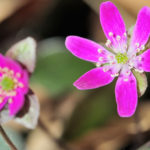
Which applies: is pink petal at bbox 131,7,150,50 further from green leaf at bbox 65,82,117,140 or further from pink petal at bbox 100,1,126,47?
green leaf at bbox 65,82,117,140

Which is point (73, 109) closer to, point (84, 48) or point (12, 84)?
point (12, 84)

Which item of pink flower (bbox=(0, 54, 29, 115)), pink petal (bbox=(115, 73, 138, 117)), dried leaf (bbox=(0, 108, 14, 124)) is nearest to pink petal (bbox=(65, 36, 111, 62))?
pink petal (bbox=(115, 73, 138, 117))

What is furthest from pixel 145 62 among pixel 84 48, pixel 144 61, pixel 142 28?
pixel 84 48

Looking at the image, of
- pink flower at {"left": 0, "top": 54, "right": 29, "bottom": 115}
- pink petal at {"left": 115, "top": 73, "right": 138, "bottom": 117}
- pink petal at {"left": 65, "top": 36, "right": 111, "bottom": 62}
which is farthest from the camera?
pink flower at {"left": 0, "top": 54, "right": 29, "bottom": 115}

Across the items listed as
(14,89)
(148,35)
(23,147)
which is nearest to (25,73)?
(14,89)

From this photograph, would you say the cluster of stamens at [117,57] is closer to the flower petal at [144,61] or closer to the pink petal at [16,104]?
the flower petal at [144,61]

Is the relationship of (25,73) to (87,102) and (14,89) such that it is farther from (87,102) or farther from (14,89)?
(87,102)
